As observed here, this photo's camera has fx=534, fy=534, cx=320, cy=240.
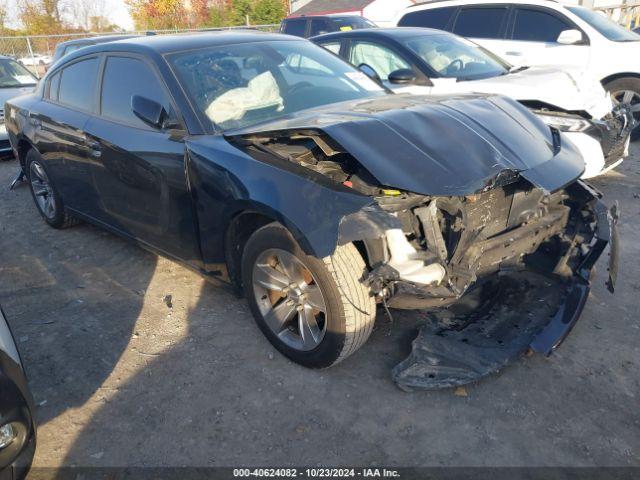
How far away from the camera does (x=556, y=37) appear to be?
7.64 m

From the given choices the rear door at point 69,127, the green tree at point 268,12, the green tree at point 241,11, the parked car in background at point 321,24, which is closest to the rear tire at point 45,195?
the rear door at point 69,127

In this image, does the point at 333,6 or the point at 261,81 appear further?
the point at 333,6

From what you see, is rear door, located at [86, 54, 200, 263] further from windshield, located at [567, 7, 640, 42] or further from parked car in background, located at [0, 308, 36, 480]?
windshield, located at [567, 7, 640, 42]

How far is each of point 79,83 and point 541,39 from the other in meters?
6.40

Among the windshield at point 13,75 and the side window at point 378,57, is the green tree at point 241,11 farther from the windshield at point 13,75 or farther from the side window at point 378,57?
the side window at point 378,57

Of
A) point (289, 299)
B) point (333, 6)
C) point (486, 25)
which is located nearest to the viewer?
point (289, 299)

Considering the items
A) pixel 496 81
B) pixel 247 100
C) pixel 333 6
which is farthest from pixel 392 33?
pixel 333 6

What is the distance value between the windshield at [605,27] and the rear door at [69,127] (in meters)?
6.87

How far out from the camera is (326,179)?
104 inches

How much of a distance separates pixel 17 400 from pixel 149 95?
217cm

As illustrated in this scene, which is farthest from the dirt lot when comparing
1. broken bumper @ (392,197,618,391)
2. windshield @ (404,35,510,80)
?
windshield @ (404,35,510,80)

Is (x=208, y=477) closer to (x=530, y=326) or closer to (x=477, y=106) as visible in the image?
(x=530, y=326)

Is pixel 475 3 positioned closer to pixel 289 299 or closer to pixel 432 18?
pixel 432 18

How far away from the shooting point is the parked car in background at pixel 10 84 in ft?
27.2
